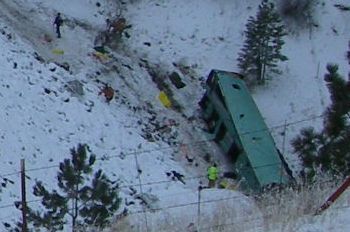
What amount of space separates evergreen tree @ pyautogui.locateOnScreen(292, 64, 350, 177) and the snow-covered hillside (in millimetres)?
2509

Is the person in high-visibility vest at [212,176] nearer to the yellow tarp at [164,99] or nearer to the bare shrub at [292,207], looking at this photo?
the yellow tarp at [164,99]

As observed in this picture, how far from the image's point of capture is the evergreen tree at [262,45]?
25.5 meters

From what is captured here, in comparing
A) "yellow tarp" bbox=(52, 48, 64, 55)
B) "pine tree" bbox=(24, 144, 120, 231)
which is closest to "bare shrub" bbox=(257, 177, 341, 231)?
"pine tree" bbox=(24, 144, 120, 231)

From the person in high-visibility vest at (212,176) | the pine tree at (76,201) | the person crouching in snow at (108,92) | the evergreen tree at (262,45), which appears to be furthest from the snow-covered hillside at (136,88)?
the pine tree at (76,201)

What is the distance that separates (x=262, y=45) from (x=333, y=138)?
36.3ft

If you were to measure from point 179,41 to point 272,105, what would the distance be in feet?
13.4

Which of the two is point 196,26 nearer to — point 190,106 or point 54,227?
point 190,106

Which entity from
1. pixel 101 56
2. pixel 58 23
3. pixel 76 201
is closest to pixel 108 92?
pixel 101 56

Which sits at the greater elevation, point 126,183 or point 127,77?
point 127,77

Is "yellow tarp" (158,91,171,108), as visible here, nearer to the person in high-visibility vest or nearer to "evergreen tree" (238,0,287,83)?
"evergreen tree" (238,0,287,83)

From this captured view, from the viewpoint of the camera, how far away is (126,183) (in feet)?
63.7

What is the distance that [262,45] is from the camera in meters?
25.6

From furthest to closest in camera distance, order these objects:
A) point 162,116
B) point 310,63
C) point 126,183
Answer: point 310,63 < point 162,116 < point 126,183

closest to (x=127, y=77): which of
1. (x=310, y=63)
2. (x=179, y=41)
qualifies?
(x=179, y=41)
